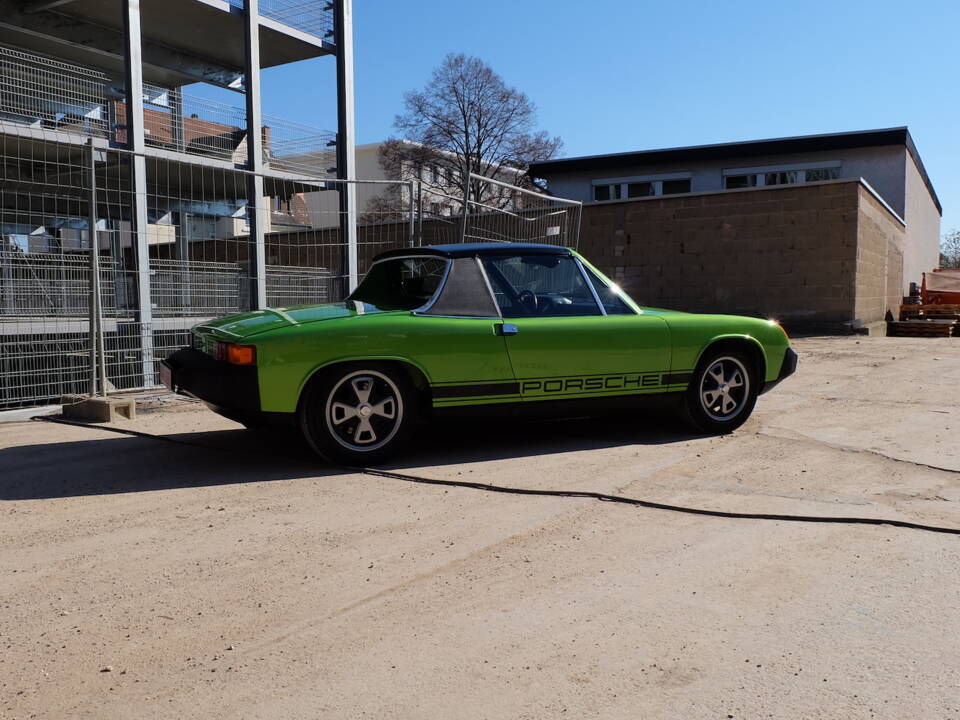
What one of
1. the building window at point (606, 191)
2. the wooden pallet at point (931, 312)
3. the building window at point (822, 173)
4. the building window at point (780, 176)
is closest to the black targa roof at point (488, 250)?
the wooden pallet at point (931, 312)

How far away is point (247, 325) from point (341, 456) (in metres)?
0.93

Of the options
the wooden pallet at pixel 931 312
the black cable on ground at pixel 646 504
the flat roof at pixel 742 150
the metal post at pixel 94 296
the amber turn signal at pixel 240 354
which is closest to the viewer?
the black cable on ground at pixel 646 504

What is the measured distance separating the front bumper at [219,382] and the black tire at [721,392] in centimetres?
287

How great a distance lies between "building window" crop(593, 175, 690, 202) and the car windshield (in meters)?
23.0

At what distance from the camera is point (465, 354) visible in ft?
16.0

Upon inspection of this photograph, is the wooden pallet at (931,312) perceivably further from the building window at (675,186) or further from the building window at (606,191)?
the building window at (606,191)

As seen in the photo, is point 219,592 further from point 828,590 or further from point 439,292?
point 439,292

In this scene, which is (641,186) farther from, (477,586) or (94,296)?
(477,586)

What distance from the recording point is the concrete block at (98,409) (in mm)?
6355

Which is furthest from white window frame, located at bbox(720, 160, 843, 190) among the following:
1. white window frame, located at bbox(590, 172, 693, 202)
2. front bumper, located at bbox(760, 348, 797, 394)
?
front bumper, located at bbox(760, 348, 797, 394)

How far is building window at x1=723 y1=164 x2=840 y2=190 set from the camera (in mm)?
26078

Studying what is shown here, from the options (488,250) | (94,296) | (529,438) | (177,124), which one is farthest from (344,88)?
(529,438)

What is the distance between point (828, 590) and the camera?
289cm

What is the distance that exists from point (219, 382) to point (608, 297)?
2.53 meters
